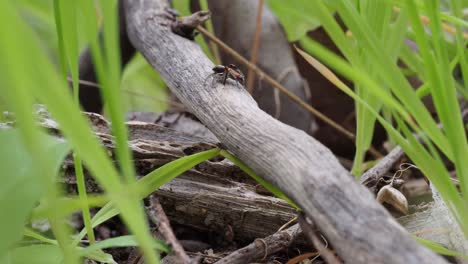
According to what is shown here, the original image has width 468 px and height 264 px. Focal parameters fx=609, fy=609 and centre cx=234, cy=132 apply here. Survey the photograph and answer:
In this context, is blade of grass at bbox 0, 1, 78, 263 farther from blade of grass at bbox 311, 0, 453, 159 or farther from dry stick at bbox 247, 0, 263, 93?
dry stick at bbox 247, 0, 263, 93

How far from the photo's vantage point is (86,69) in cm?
149

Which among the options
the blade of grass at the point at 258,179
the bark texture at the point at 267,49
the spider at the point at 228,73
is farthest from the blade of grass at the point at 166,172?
the bark texture at the point at 267,49

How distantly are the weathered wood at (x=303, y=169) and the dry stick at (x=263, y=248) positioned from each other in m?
0.11

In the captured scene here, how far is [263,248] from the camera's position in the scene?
74 centimetres

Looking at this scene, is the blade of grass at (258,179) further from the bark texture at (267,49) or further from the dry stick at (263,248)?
the bark texture at (267,49)

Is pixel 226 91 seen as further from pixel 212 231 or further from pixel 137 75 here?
pixel 137 75

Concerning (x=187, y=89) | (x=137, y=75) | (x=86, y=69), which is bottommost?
(x=137, y=75)

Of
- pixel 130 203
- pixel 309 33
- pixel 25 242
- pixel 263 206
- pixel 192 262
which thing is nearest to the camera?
pixel 130 203

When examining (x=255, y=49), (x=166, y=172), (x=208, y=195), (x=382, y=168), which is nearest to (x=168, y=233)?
(x=166, y=172)

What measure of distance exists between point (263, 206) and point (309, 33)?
0.83 meters

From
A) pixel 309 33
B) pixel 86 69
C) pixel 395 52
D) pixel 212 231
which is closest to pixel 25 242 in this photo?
pixel 212 231

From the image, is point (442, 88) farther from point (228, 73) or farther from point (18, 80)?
point (18, 80)

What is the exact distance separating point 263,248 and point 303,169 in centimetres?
20

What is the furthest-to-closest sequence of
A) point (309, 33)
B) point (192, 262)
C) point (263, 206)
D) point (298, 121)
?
1. point (309, 33)
2. point (298, 121)
3. point (263, 206)
4. point (192, 262)
